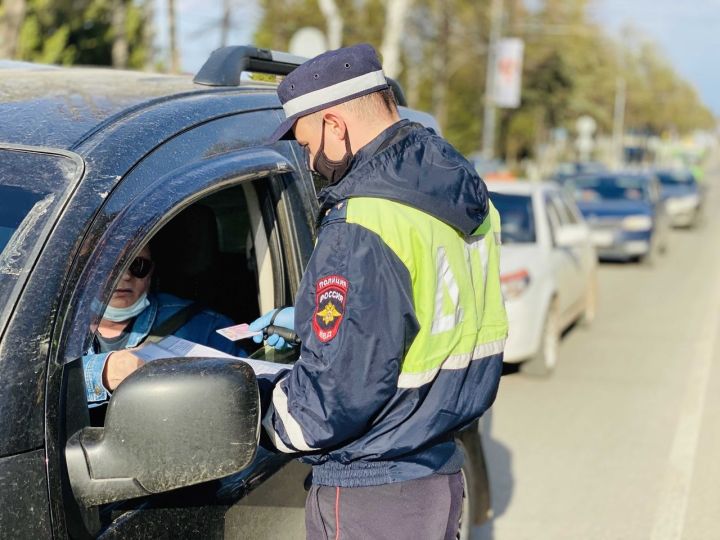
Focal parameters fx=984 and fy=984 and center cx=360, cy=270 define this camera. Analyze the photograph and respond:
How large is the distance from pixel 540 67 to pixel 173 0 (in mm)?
33732

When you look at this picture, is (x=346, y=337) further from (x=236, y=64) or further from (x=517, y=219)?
(x=517, y=219)

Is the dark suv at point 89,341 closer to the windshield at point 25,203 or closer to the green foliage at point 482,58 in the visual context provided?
the windshield at point 25,203

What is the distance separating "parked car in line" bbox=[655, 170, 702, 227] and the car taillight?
735 inches

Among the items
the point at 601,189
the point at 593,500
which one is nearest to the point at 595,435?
the point at 593,500

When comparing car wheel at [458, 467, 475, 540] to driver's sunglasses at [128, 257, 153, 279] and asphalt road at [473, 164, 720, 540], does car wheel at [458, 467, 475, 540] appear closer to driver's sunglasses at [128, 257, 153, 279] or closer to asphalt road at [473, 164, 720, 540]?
asphalt road at [473, 164, 720, 540]

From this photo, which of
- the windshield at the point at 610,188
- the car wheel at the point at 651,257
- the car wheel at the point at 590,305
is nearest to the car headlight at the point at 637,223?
the car wheel at the point at 651,257

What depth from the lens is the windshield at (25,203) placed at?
1.85 meters

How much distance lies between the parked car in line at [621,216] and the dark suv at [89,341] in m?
15.0

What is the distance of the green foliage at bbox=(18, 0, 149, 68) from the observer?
20.0 m

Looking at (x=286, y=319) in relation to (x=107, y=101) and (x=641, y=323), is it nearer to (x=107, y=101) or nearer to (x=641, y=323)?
(x=107, y=101)

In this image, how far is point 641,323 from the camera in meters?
11.6

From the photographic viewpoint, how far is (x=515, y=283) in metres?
8.13

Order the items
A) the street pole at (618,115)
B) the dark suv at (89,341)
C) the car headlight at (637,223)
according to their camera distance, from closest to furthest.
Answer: the dark suv at (89,341) < the car headlight at (637,223) < the street pole at (618,115)

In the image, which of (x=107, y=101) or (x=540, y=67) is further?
(x=540, y=67)
